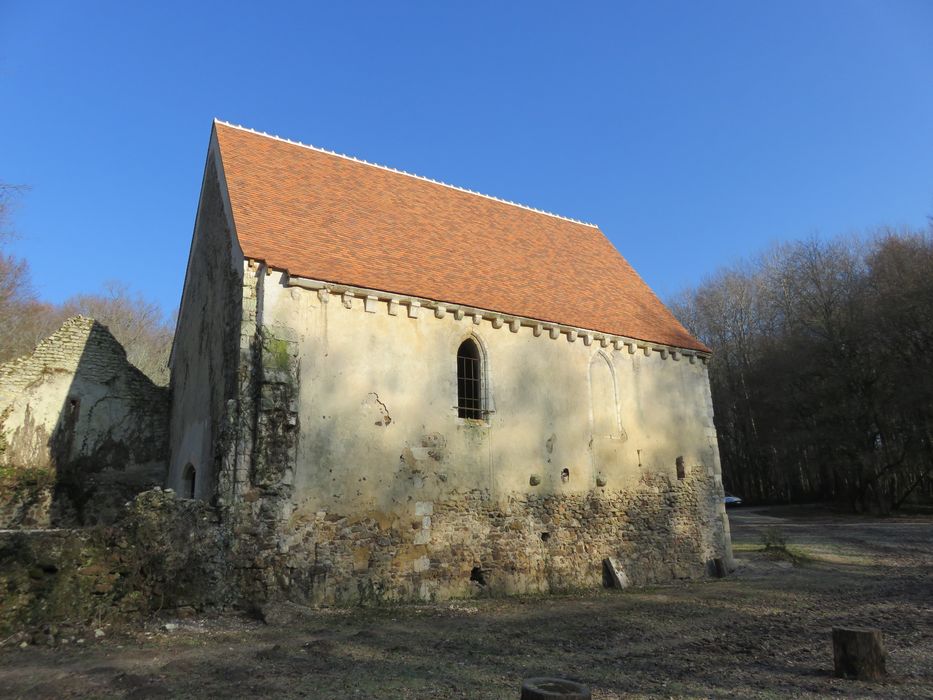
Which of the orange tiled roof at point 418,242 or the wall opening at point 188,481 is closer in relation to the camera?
the orange tiled roof at point 418,242

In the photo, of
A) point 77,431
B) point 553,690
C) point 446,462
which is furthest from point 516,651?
point 77,431

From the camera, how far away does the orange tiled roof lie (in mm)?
10570

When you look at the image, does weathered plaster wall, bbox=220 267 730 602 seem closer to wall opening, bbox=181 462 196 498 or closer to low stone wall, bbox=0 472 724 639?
low stone wall, bbox=0 472 724 639

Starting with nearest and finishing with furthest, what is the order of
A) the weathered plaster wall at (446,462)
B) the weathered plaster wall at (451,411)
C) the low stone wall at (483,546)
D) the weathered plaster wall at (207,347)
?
the low stone wall at (483,546), the weathered plaster wall at (446,462), the weathered plaster wall at (451,411), the weathered plaster wall at (207,347)

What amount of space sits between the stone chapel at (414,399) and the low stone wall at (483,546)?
0.11 ft

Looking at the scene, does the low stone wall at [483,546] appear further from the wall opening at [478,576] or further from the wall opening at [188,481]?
the wall opening at [188,481]

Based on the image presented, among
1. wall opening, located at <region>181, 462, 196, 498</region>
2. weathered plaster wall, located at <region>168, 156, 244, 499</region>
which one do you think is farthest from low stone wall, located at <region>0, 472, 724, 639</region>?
wall opening, located at <region>181, 462, 196, 498</region>

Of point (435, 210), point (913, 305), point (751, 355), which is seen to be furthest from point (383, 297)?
point (751, 355)

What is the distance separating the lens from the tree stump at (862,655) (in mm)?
5402

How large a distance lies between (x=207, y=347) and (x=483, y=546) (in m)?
6.48

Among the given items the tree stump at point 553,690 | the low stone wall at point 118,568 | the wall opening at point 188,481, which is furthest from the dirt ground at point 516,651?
the wall opening at point 188,481

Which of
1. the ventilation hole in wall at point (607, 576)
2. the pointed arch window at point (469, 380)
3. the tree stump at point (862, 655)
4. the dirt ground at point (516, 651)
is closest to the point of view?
the dirt ground at point (516, 651)

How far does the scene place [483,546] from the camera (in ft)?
34.3

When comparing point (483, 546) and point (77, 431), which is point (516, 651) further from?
point (77, 431)
